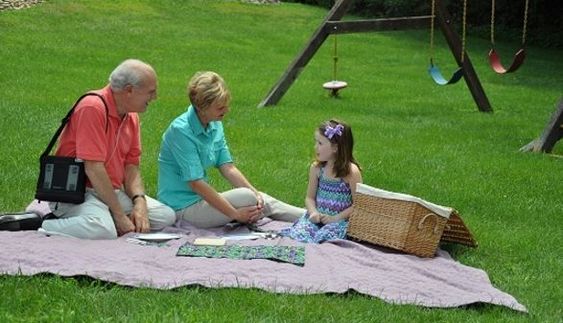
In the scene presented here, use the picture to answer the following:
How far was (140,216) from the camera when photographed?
242 inches

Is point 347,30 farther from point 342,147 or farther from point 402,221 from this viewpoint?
point 402,221

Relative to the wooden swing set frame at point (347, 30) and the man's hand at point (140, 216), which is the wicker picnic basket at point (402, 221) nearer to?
the man's hand at point (140, 216)

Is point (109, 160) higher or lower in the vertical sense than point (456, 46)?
lower

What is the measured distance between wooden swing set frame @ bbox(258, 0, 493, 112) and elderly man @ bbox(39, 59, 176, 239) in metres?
7.41

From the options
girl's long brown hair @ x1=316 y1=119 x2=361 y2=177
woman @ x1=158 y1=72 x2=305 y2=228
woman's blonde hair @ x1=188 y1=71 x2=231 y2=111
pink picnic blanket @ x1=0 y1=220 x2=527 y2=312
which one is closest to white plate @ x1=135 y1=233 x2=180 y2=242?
pink picnic blanket @ x1=0 y1=220 x2=527 y2=312

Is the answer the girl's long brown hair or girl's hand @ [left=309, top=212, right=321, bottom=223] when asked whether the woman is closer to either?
girl's hand @ [left=309, top=212, right=321, bottom=223]

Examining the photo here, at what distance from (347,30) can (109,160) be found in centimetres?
771

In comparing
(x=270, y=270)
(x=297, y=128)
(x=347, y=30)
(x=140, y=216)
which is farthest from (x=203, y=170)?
(x=347, y=30)

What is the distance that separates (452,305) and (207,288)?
1.36m

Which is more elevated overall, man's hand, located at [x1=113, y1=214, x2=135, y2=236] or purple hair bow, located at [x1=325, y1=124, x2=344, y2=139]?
purple hair bow, located at [x1=325, y1=124, x2=344, y2=139]

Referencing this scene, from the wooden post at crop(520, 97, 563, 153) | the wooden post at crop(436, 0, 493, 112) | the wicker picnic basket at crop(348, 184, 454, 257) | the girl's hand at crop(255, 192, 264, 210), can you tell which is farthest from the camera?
the wooden post at crop(436, 0, 493, 112)

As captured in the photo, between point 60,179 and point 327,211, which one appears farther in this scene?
point 327,211

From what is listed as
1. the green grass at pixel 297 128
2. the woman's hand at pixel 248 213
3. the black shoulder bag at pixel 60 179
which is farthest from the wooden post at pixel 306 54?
the black shoulder bag at pixel 60 179

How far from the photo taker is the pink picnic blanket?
4.95 meters
